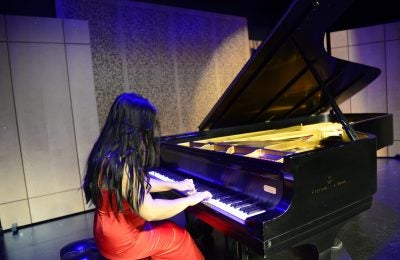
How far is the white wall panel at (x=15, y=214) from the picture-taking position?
130 inches

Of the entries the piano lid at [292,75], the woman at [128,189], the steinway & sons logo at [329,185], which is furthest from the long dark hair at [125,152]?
the piano lid at [292,75]

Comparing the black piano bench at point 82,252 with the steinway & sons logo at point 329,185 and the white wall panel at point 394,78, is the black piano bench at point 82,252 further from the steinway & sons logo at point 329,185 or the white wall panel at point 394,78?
the white wall panel at point 394,78

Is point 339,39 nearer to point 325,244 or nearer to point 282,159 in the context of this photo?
point 282,159

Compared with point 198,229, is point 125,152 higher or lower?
higher

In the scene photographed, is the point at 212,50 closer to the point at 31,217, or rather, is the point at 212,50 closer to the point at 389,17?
the point at 389,17

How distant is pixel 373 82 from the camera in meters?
5.11

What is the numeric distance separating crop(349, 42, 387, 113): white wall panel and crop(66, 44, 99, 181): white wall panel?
4.32 metres

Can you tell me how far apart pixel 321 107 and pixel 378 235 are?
1.58 m

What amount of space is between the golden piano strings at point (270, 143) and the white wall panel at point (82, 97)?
1649mm

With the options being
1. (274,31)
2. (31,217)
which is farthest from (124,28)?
(274,31)

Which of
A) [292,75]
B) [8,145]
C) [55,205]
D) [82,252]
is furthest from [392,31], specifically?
[8,145]

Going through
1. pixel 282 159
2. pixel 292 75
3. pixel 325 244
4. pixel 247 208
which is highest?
pixel 292 75

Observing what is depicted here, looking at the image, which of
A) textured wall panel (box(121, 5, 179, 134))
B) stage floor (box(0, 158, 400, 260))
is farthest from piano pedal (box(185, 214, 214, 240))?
textured wall panel (box(121, 5, 179, 134))

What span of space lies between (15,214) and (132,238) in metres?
2.63
